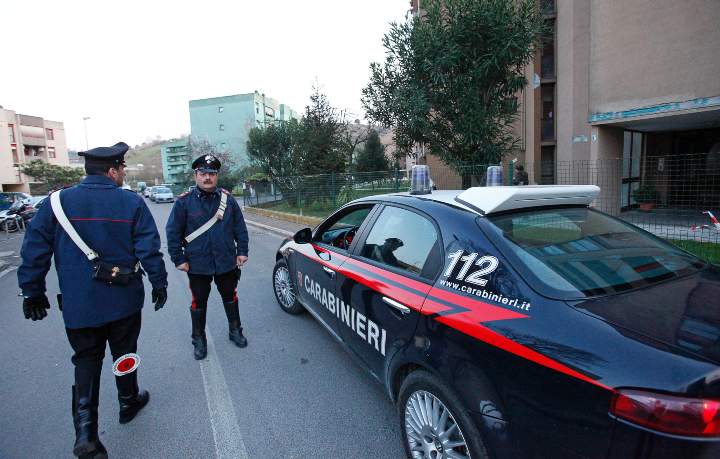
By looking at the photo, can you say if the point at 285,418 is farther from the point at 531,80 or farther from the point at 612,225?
the point at 531,80

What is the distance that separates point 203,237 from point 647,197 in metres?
10.8

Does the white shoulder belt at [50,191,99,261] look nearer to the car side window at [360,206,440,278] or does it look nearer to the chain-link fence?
the car side window at [360,206,440,278]

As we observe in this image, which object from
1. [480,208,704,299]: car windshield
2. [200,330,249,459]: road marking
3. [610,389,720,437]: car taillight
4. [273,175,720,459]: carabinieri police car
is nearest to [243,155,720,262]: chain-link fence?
[480,208,704,299]: car windshield

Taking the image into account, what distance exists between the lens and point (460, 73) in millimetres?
8188

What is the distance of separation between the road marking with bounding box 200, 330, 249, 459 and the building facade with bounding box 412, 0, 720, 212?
768 centimetres

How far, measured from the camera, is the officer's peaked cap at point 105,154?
94.5 inches

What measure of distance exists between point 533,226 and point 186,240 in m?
2.85

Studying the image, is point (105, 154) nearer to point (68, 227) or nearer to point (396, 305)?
point (68, 227)

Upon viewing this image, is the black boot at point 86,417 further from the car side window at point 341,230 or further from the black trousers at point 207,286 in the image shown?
the car side window at point 341,230

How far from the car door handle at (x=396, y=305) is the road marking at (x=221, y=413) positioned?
125cm

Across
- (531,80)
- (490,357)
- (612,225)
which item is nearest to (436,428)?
(490,357)

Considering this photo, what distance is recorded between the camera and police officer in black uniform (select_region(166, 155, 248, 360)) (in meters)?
3.46

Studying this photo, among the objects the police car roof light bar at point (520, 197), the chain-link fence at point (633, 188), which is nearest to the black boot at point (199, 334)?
the police car roof light bar at point (520, 197)

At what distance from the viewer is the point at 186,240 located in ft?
11.4
